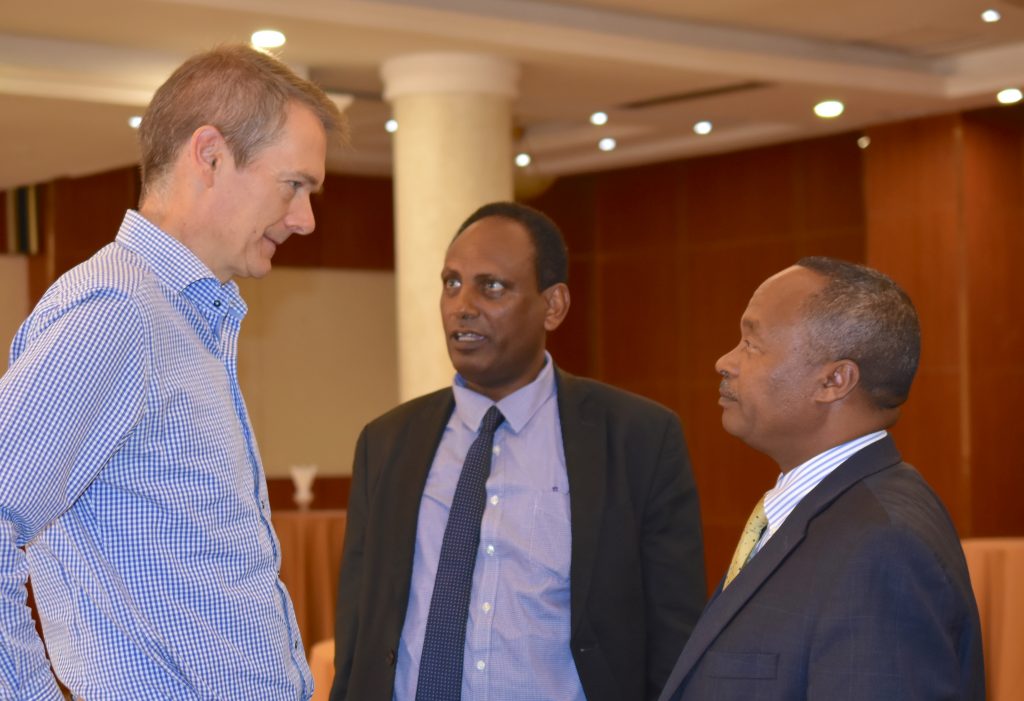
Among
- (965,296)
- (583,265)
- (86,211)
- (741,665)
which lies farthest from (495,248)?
(583,265)

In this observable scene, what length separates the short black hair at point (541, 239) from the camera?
299 centimetres

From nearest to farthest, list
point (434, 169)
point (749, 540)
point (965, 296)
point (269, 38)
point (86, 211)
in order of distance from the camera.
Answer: point (749, 540), point (269, 38), point (434, 169), point (965, 296), point (86, 211)

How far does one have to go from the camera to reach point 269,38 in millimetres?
7531

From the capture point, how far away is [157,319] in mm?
1783

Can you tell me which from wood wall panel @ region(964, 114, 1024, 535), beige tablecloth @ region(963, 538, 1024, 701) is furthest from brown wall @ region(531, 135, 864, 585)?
beige tablecloth @ region(963, 538, 1024, 701)

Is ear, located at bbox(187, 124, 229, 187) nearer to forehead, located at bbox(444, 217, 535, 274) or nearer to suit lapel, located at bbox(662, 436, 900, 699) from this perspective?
suit lapel, located at bbox(662, 436, 900, 699)

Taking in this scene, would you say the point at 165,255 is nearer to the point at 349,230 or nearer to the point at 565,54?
the point at 565,54

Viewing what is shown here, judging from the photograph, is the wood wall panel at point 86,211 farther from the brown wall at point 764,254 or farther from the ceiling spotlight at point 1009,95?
the ceiling spotlight at point 1009,95

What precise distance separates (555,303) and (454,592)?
701 mm

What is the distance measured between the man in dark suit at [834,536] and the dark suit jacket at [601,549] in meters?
0.45

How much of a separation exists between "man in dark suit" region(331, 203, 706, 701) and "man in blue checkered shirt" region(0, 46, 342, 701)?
2.51 ft

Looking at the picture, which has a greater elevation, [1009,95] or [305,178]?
[1009,95]

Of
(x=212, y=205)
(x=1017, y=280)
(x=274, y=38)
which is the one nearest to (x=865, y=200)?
(x=1017, y=280)

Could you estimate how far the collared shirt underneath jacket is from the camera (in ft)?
8.63
